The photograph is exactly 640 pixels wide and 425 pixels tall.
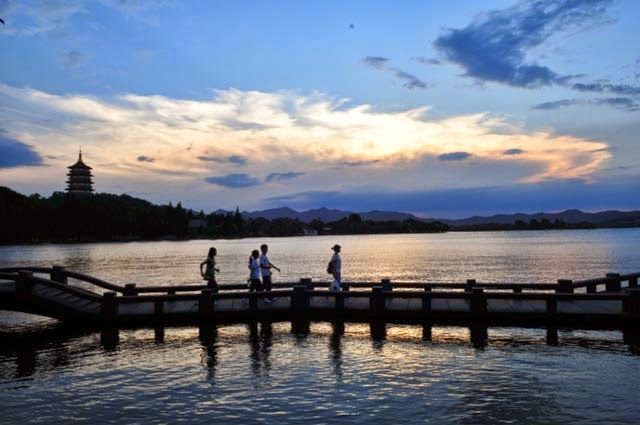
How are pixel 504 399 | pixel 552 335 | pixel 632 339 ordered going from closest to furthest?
pixel 504 399, pixel 632 339, pixel 552 335

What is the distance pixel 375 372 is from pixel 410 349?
2.60 metres

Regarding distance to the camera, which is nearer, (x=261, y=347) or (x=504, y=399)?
(x=504, y=399)

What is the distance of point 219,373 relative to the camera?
12.5 meters

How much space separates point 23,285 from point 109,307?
3267 millimetres

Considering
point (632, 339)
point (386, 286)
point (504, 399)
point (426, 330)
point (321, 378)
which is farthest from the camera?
point (386, 286)

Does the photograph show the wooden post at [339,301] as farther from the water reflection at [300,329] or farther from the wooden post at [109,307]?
the wooden post at [109,307]

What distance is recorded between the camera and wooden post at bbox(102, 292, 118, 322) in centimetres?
1833

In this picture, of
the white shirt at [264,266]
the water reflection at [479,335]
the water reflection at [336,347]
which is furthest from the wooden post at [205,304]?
the water reflection at [479,335]

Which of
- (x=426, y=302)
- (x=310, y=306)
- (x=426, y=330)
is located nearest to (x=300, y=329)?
(x=310, y=306)

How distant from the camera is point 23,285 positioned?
1844 centimetres

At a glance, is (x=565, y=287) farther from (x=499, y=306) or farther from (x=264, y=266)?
(x=264, y=266)

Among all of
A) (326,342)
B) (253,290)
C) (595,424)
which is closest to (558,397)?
(595,424)

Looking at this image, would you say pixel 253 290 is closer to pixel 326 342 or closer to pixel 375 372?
pixel 326 342

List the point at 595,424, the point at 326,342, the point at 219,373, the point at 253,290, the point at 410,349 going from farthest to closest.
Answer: the point at 253,290
the point at 326,342
the point at 410,349
the point at 219,373
the point at 595,424
